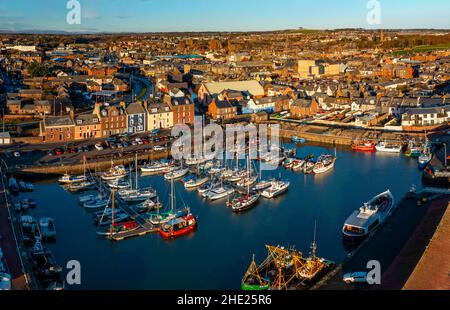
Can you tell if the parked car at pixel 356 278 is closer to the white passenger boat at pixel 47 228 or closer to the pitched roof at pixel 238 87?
the white passenger boat at pixel 47 228

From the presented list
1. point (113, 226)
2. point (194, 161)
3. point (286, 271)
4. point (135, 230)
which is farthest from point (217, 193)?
point (286, 271)

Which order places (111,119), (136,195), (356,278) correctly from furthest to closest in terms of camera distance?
(111,119) < (136,195) < (356,278)

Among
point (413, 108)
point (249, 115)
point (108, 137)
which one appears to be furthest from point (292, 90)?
point (108, 137)

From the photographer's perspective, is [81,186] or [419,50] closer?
[81,186]

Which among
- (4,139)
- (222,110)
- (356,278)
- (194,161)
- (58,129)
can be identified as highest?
(222,110)

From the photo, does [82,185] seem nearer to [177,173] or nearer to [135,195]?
[135,195]

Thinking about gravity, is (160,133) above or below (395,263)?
above
